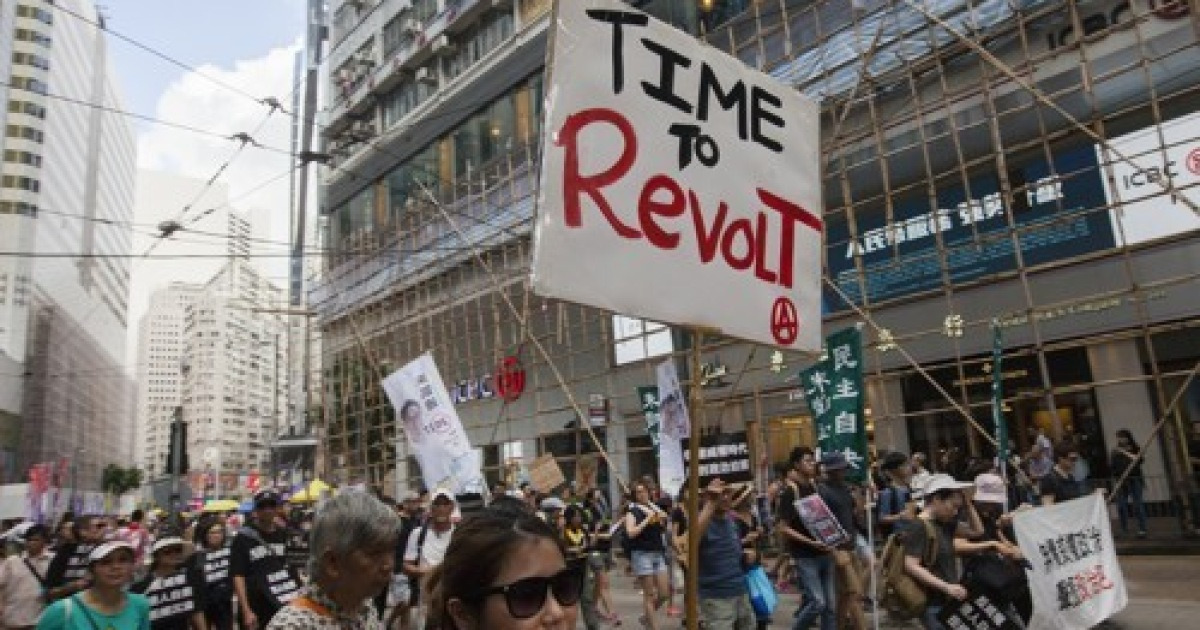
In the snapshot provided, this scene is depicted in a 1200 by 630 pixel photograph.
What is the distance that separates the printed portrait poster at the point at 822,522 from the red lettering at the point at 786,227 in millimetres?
3708

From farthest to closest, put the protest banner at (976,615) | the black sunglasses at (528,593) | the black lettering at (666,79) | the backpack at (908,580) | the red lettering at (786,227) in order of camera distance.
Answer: the backpack at (908,580) < the protest banner at (976,615) < the red lettering at (786,227) < the black lettering at (666,79) < the black sunglasses at (528,593)

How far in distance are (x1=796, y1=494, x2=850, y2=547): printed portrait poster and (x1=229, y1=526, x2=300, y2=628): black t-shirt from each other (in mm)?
3771

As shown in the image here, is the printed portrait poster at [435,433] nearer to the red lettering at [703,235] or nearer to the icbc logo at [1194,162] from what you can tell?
the red lettering at [703,235]

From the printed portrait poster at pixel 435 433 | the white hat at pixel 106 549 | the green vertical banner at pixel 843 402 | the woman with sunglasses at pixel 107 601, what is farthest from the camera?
the printed portrait poster at pixel 435 433

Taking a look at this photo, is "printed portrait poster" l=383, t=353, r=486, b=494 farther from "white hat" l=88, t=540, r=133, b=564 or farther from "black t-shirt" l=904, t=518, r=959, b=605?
"black t-shirt" l=904, t=518, r=959, b=605

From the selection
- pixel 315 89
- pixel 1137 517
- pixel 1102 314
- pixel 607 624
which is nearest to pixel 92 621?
pixel 607 624

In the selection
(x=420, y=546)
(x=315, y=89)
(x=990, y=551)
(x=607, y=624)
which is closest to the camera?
(x=990, y=551)

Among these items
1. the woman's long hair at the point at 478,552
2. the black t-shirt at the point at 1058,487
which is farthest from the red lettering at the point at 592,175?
the black t-shirt at the point at 1058,487

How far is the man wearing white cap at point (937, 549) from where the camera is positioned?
4.77m

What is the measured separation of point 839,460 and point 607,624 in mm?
4020

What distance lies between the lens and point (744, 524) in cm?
714

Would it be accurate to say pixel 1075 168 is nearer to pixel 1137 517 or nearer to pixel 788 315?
pixel 1137 517

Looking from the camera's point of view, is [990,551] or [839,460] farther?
[839,460]

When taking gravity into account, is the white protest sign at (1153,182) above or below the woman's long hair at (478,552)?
above
